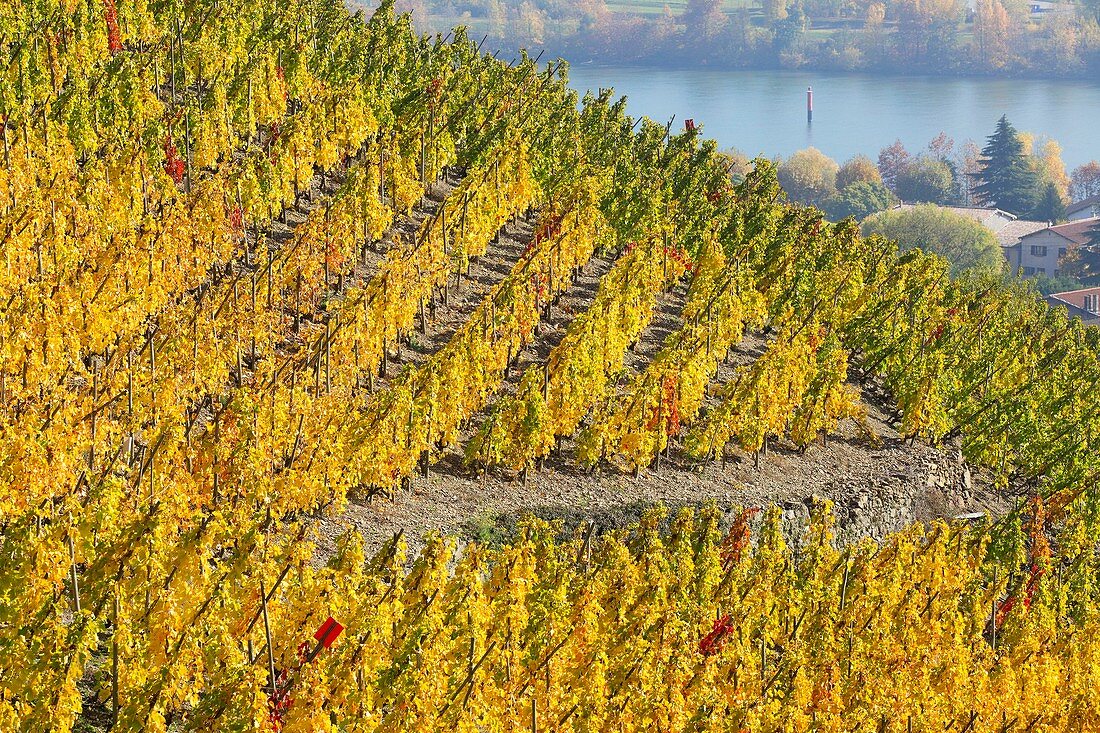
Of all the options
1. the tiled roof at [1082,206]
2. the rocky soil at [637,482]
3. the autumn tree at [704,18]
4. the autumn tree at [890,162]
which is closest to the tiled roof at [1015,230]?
the tiled roof at [1082,206]

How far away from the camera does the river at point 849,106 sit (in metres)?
148

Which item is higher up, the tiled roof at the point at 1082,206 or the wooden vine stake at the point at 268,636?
the wooden vine stake at the point at 268,636

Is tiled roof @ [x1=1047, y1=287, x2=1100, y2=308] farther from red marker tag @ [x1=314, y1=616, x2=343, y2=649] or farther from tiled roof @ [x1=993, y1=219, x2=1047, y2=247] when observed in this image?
red marker tag @ [x1=314, y1=616, x2=343, y2=649]

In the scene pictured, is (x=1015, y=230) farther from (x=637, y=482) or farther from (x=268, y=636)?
(x=268, y=636)

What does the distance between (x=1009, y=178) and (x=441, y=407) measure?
349 ft

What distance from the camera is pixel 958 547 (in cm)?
2867

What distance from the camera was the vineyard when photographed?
1962 cm

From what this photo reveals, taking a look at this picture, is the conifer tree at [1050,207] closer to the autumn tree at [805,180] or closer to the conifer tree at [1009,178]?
the conifer tree at [1009,178]

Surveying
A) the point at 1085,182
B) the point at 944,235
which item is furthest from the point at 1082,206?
the point at 944,235

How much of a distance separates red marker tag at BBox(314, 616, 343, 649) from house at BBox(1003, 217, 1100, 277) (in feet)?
316

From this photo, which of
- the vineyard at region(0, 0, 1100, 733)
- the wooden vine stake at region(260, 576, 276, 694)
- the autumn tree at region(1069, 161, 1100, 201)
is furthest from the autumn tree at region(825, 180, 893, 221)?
the wooden vine stake at region(260, 576, 276, 694)

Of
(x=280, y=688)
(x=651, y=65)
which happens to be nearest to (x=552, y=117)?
(x=280, y=688)

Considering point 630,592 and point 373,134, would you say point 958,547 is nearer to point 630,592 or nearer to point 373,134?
point 630,592

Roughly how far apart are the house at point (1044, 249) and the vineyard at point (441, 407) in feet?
218
